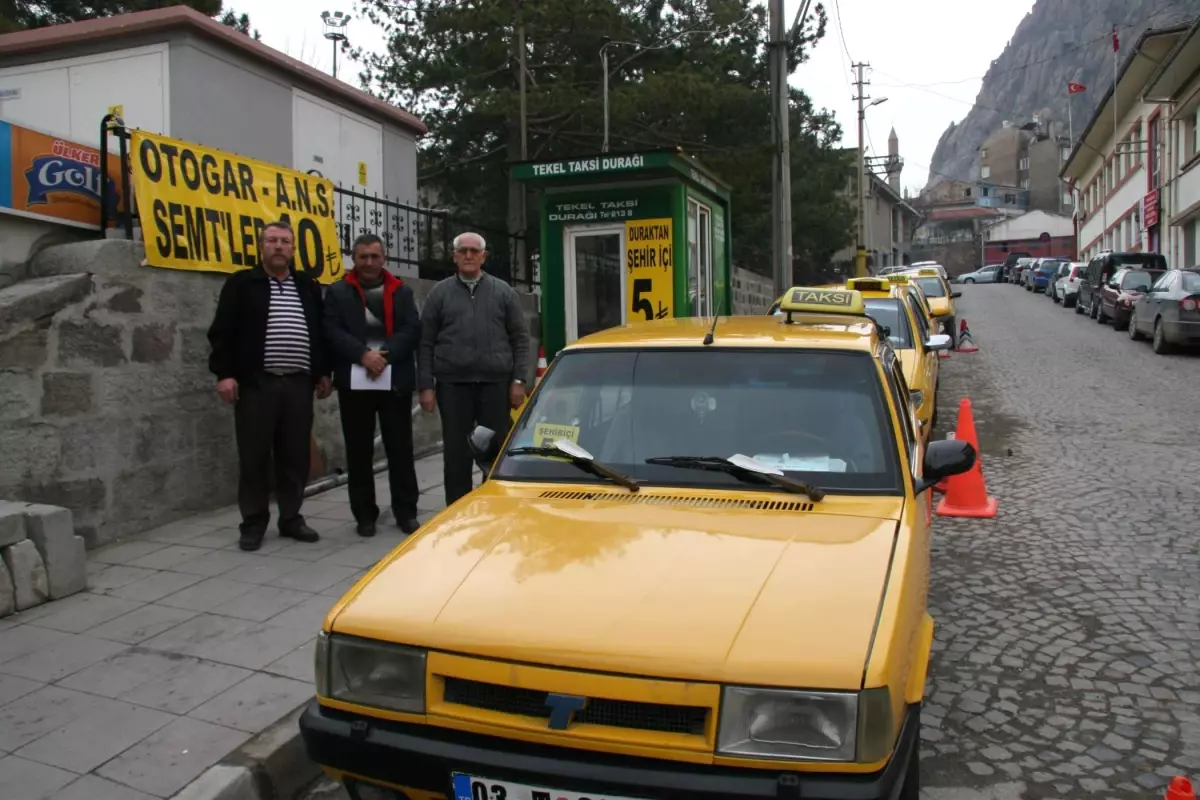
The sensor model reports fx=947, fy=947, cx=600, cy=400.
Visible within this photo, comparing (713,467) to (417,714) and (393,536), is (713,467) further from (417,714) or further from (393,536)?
(393,536)

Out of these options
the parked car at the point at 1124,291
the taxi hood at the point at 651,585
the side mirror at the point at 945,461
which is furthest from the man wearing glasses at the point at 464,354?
the parked car at the point at 1124,291

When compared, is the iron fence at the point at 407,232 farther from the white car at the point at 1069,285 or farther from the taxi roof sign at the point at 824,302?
the white car at the point at 1069,285

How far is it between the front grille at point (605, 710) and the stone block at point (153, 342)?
4600 mm

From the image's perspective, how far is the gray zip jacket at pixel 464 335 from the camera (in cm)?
586

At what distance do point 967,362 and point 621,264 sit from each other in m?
8.00

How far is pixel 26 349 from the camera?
548cm

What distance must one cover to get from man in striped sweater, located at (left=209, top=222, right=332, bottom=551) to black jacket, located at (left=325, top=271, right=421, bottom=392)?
14cm

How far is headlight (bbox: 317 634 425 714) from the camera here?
2.57 m

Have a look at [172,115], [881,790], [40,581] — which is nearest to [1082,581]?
[881,790]

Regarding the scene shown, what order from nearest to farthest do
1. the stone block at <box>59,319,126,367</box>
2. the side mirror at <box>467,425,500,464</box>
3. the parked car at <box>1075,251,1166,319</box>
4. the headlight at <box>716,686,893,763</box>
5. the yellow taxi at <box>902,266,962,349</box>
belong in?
the headlight at <box>716,686,893,763</box> → the side mirror at <box>467,425,500,464</box> → the stone block at <box>59,319,126,367</box> → the yellow taxi at <box>902,266,962,349</box> → the parked car at <box>1075,251,1166,319</box>

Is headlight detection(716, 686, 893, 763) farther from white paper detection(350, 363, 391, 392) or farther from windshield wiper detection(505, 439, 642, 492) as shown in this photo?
white paper detection(350, 363, 391, 392)

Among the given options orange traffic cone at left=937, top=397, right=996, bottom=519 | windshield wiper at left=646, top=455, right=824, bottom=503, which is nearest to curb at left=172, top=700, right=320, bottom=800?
windshield wiper at left=646, top=455, right=824, bottom=503

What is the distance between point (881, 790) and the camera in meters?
2.21

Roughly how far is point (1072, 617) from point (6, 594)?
5.39m
